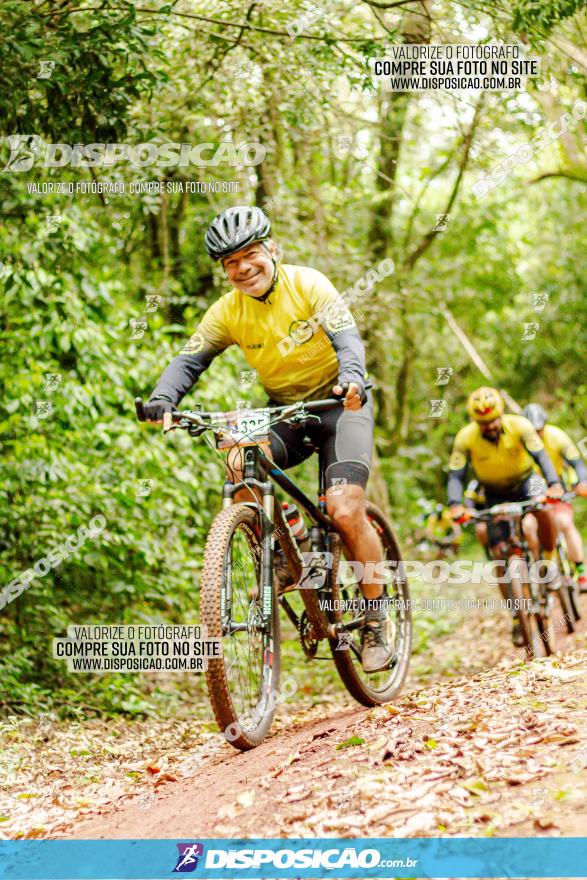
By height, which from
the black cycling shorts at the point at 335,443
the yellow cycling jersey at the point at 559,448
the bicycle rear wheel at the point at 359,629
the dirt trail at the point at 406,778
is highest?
the yellow cycling jersey at the point at 559,448

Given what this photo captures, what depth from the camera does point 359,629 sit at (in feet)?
19.0

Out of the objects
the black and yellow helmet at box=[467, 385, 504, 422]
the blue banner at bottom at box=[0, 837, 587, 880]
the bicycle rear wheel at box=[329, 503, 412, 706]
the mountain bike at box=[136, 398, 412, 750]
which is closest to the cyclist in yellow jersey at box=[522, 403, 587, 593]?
the black and yellow helmet at box=[467, 385, 504, 422]

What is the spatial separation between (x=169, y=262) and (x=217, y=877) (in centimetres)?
834

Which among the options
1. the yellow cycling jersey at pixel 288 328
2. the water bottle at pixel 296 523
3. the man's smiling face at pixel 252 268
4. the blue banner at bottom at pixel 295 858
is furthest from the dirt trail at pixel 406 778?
the man's smiling face at pixel 252 268

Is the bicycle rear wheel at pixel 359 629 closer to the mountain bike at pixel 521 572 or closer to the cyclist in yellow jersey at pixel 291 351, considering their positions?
the cyclist in yellow jersey at pixel 291 351

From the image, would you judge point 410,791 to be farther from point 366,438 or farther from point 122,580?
point 122,580

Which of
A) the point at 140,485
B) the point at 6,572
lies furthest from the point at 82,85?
the point at 6,572

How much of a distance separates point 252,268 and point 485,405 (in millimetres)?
3682

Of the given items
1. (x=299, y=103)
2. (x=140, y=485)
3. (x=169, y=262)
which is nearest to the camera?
(x=140, y=485)

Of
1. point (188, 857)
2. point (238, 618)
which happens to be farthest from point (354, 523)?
point (188, 857)

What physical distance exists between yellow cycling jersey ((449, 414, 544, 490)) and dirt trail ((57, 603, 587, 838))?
3.44 meters

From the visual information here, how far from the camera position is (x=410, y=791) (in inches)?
139

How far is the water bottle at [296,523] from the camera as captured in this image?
532 cm

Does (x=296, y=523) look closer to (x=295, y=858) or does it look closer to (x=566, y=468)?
(x=295, y=858)
